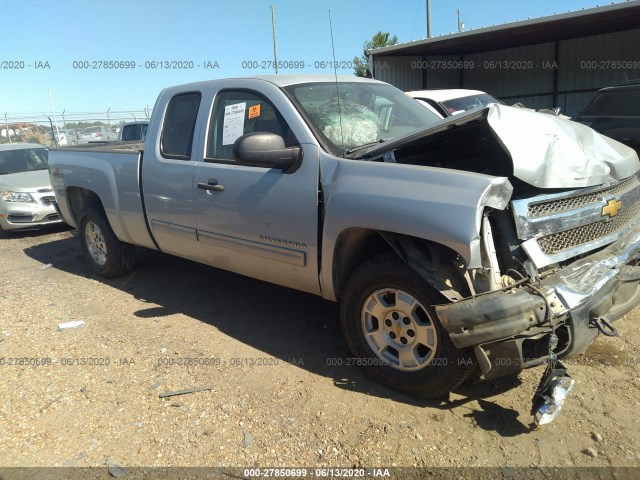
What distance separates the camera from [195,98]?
4363 millimetres

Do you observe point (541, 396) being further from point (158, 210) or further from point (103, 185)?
point (103, 185)

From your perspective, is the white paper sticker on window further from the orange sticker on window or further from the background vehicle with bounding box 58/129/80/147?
the background vehicle with bounding box 58/129/80/147

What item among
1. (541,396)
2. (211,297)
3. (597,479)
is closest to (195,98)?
(211,297)

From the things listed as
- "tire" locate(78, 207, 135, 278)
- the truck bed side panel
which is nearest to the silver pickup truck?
the truck bed side panel

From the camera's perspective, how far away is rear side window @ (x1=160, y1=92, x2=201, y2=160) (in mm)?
4320

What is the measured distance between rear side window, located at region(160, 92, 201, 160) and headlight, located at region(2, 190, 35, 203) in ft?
17.6

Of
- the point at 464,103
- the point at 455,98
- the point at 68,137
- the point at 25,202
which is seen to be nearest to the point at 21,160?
the point at 25,202

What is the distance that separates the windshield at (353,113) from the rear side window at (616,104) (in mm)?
4550

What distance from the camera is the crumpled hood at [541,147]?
8.96 ft

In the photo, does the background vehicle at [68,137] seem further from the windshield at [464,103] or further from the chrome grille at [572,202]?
the chrome grille at [572,202]

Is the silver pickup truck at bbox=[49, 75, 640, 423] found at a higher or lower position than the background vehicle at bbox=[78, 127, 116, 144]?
lower

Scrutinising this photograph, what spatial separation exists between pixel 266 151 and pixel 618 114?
245 inches

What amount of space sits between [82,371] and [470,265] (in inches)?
113

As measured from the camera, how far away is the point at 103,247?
576 cm
